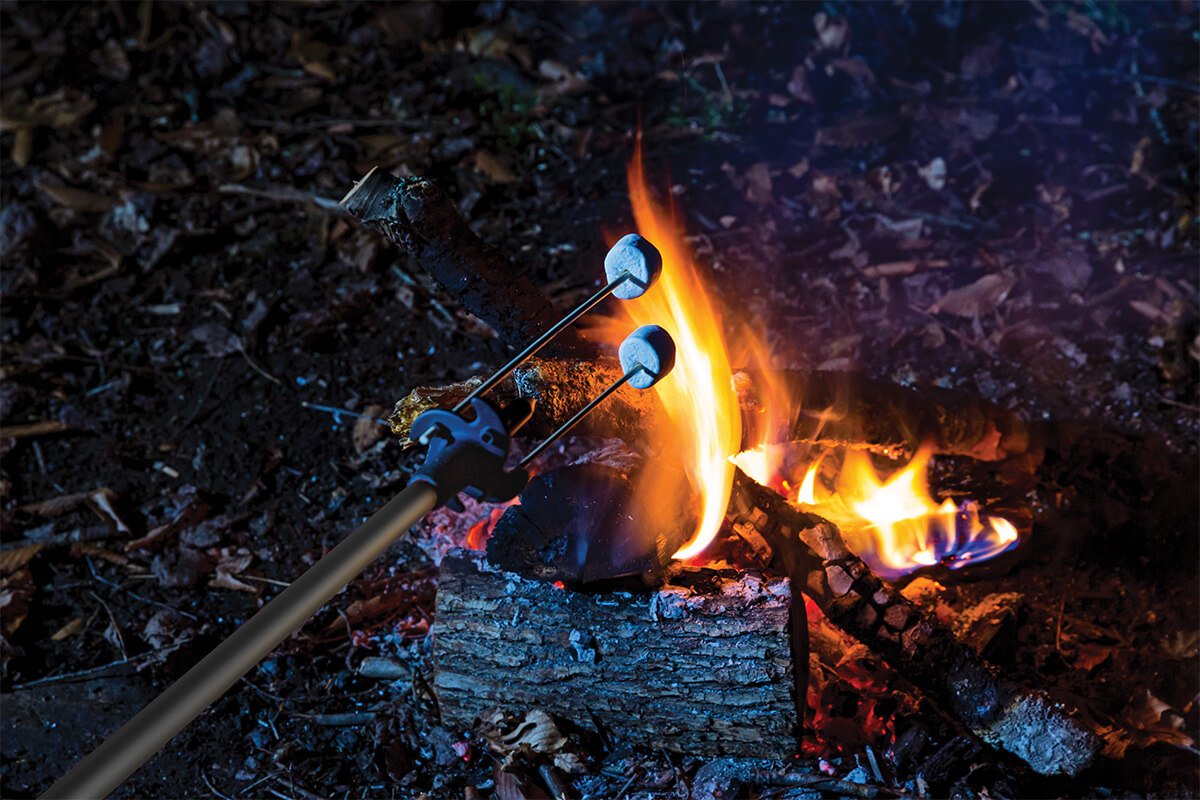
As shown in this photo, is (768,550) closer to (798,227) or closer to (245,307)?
(798,227)

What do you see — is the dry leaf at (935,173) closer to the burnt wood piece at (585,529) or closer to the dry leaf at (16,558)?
the burnt wood piece at (585,529)

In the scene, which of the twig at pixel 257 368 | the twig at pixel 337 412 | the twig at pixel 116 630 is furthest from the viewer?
the twig at pixel 257 368

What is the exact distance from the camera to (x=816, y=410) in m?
3.51

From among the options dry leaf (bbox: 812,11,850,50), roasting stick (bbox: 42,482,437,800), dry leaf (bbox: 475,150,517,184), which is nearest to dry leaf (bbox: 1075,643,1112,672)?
roasting stick (bbox: 42,482,437,800)

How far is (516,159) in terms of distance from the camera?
6402 millimetres

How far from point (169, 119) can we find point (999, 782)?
7435 mm

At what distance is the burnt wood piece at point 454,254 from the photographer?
9.00 feet

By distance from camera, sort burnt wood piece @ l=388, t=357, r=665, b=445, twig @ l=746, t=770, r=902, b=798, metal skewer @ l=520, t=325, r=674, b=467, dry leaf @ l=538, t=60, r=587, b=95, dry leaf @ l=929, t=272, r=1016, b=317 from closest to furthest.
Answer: metal skewer @ l=520, t=325, r=674, b=467
twig @ l=746, t=770, r=902, b=798
burnt wood piece @ l=388, t=357, r=665, b=445
dry leaf @ l=929, t=272, r=1016, b=317
dry leaf @ l=538, t=60, r=587, b=95

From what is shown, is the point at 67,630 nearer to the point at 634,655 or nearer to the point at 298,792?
the point at 298,792

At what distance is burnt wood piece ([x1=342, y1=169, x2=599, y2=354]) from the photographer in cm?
274

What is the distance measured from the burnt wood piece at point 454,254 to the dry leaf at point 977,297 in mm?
2793

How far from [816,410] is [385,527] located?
7.40ft

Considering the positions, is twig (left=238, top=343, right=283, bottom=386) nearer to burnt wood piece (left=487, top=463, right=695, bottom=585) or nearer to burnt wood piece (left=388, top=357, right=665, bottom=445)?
burnt wood piece (left=388, top=357, right=665, bottom=445)

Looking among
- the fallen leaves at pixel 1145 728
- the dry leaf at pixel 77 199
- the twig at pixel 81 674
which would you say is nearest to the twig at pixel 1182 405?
the fallen leaves at pixel 1145 728
